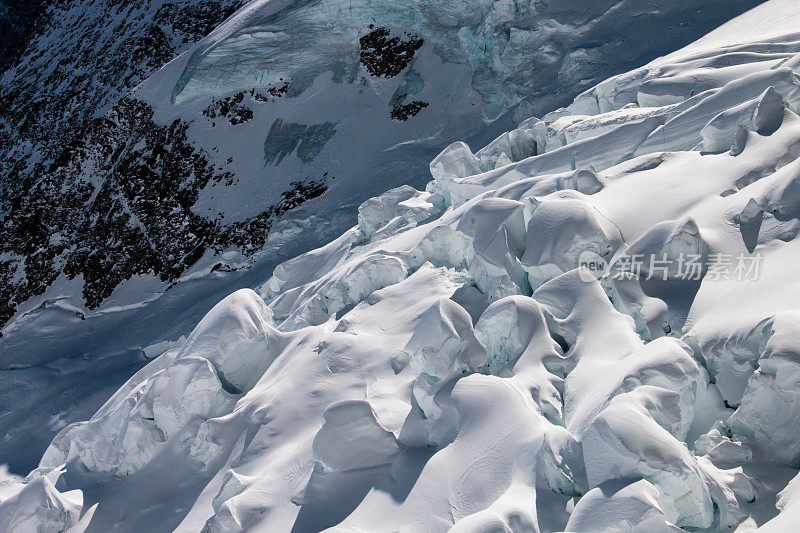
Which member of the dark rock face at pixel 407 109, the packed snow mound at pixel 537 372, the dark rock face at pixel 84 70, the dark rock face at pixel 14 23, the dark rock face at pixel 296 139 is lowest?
the dark rock face at pixel 407 109

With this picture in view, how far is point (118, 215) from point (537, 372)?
14602mm

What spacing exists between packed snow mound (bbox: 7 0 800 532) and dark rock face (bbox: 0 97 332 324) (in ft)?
24.6

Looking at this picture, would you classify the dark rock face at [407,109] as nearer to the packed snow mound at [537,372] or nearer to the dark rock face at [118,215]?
the dark rock face at [118,215]

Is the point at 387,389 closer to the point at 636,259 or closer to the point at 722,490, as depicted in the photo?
the point at 636,259

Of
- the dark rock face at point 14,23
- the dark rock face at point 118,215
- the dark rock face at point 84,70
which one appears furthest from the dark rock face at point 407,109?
the dark rock face at point 14,23

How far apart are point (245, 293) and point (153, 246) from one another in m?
8.88

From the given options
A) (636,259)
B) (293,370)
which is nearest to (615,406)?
(636,259)

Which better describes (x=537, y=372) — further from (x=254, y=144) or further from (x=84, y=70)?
Answer: (x=84, y=70)

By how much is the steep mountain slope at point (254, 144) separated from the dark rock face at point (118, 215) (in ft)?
0.14

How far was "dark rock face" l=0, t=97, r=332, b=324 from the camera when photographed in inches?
659

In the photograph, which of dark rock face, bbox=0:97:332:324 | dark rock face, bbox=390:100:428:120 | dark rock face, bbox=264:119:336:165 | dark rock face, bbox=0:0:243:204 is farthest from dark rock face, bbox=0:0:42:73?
dark rock face, bbox=390:100:428:120

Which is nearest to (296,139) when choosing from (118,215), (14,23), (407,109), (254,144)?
(254,144)

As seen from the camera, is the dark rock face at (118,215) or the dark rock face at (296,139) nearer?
the dark rock face at (118,215)

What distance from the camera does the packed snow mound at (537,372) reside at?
15.4 ft
